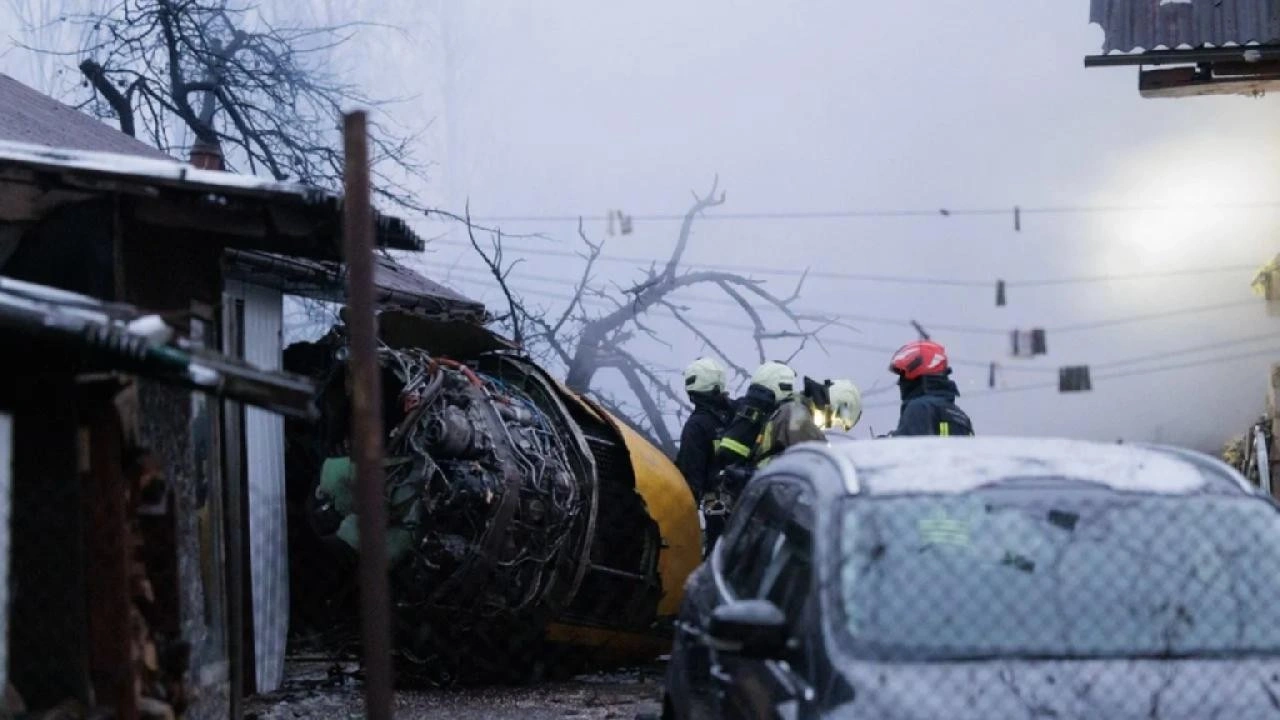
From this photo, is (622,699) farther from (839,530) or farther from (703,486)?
(839,530)

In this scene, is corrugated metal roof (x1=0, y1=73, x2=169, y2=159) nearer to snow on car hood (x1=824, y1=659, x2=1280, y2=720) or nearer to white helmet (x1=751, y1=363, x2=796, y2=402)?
white helmet (x1=751, y1=363, x2=796, y2=402)

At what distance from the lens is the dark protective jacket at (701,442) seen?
12.0 metres

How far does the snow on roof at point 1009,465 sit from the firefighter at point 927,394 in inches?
136

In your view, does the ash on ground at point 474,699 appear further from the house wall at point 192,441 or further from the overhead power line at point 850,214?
the overhead power line at point 850,214

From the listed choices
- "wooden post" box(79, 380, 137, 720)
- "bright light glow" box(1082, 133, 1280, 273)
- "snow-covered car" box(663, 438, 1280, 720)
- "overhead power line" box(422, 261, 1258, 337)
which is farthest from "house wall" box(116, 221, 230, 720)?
"bright light glow" box(1082, 133, 1280, 273)

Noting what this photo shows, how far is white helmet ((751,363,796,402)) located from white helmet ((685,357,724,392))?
1.75 ft

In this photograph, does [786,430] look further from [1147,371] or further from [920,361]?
[1147,371]

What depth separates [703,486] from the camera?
12031 millimetres

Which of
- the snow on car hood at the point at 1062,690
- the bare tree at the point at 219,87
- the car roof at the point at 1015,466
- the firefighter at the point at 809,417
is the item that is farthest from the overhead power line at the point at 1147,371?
the snow on car hood at the point at 1062,690

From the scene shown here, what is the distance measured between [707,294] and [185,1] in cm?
2379

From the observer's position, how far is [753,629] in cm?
479

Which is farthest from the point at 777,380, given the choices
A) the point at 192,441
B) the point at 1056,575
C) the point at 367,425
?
the point at 367,425

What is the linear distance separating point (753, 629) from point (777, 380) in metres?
6.76

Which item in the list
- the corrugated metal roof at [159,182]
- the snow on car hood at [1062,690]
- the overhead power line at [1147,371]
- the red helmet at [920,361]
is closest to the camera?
the snow on car hood at [1062,690]
